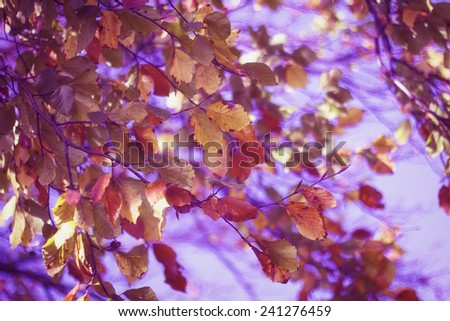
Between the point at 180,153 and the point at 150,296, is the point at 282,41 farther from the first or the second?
the point at 150,296

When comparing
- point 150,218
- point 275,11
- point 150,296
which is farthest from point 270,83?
point 275,11

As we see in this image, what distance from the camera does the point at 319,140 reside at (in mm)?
1677

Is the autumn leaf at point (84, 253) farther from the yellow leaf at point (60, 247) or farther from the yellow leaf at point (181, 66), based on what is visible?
the yellow leaf at point (181, 66)

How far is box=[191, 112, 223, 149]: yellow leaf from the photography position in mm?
852

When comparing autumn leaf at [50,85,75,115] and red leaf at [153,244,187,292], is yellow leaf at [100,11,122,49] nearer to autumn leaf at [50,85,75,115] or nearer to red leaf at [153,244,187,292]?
autumn leaf at [50,85,75,115]

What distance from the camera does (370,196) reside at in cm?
188

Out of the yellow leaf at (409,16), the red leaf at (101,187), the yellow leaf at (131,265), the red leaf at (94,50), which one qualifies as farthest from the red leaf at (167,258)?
the yellow leaf at (409,16)

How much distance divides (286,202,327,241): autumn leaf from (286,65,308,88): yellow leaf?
0.84 metres

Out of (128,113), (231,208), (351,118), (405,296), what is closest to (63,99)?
(128,113)

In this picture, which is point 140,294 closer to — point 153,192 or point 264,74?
point 153,192

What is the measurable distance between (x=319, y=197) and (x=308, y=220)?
1.8 inches

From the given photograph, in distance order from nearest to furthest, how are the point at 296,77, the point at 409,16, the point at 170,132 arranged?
the point at 409,16
the point at 296,77
the point at 170,132

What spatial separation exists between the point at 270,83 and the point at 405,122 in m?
0.82

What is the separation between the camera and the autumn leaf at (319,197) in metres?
0.84
